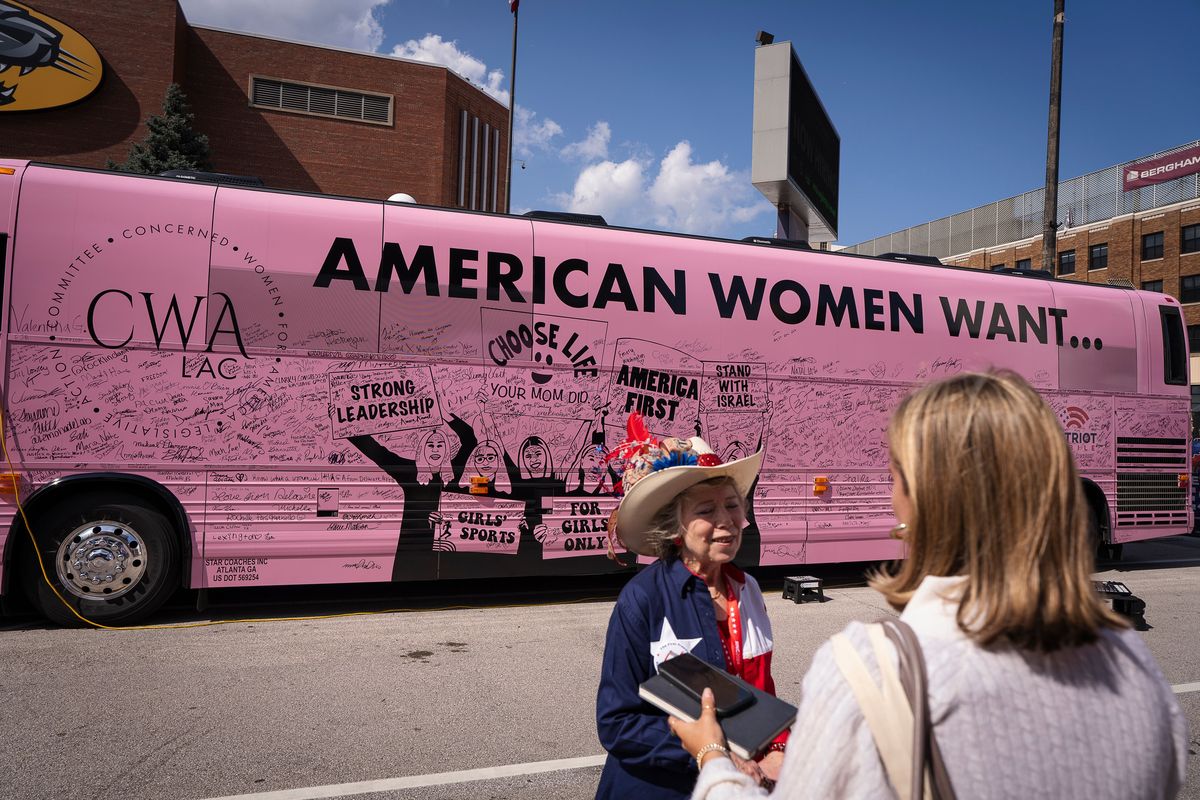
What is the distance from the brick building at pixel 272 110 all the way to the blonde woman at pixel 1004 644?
31.6 m

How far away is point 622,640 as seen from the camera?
7.41 feet

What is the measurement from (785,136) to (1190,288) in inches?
1721

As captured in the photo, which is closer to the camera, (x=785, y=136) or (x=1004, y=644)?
(x=1004, y=644)

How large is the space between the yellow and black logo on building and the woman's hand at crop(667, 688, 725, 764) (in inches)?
1269

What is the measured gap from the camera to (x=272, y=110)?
104 feet

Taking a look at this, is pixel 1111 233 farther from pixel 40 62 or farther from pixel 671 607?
pixel 671 607

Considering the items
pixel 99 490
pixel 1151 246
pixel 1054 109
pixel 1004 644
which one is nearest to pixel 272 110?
pixel 1054 109

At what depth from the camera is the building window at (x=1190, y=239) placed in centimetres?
4646

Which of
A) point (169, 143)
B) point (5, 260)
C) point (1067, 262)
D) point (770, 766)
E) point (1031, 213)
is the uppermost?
point (1031, 213)

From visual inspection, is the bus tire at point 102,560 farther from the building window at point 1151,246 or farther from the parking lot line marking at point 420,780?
the building window at point 1151,246

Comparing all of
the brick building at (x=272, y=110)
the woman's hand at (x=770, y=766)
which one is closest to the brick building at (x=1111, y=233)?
the brick building at (x=272, y=110)

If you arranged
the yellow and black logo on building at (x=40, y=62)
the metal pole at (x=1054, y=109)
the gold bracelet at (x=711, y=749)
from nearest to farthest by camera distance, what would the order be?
1. the gold bracelet at (x=711, y=749)
2. the metal pole at (x=1054, y=109)
3. the yellow and black logo on building at (x=40, y=62)

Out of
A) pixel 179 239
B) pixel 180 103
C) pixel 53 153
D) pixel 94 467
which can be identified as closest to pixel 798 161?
pixel 179 239

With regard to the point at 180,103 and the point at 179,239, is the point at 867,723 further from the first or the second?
the point at 180,103
